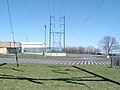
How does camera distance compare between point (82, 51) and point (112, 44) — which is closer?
point (112, 44)

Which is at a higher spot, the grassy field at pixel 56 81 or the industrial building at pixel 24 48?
the industrial building at pixel 24 48

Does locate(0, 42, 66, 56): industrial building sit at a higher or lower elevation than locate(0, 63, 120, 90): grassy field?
higher

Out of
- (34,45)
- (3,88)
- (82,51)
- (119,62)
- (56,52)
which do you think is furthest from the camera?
(82,51)

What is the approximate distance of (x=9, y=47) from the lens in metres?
96.6

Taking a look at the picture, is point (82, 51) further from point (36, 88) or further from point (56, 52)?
point (36, 88)

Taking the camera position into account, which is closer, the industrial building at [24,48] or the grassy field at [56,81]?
the grassy field at [56,81]

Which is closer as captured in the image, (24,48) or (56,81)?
(56,81)

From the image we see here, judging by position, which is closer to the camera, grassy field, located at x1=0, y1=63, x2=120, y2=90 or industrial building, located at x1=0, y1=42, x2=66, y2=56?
grassy field, located at x1=0, y1=63, x2=120, y2=90

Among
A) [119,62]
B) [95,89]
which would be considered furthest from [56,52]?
[95,89]

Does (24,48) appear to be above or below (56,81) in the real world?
above

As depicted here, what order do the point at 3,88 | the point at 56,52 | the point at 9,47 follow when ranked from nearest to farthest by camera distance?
1. the point at 3,88
2. the point at 56,52
3. the point at 9,47

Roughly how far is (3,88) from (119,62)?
52.3 feet

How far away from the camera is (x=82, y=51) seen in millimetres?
131375

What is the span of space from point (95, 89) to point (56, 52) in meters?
60.1
